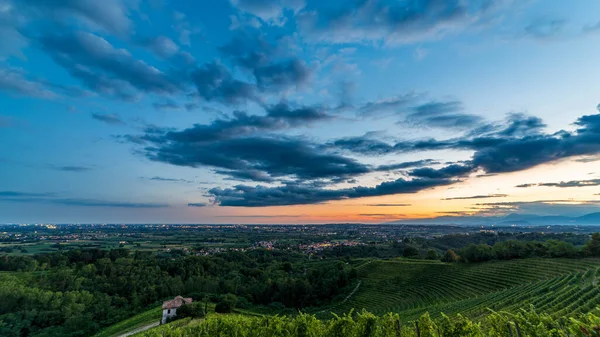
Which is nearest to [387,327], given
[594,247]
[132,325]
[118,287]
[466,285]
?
[132,325]

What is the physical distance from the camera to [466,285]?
52938 mm

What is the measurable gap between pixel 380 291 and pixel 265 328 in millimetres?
57763

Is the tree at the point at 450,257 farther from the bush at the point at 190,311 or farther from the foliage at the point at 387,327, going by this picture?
the foliage at the point at 387,327

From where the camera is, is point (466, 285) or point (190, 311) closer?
point (190, 311)

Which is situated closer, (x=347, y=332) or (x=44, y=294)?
(x=347, y=332)

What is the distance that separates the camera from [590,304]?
868 inches

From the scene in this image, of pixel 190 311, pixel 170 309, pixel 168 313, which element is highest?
pixel 170 309

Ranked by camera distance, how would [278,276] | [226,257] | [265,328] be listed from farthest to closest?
1. [226,257]
2. [278,276]
3. [265,328]

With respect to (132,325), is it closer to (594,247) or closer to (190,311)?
(190,311)

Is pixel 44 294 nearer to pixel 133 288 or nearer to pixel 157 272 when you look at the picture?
pixel 133 288

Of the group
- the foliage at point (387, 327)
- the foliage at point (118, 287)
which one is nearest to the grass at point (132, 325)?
the foliage at point (118, 287)

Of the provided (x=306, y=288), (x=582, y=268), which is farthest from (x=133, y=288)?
(x=582, y=268)

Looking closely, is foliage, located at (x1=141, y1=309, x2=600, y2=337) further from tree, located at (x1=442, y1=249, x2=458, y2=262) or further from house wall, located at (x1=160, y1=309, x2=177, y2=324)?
tree, located at (x1=442, y1=249, x2=458, y2=262)

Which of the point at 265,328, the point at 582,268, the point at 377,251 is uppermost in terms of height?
the point at 265,328
